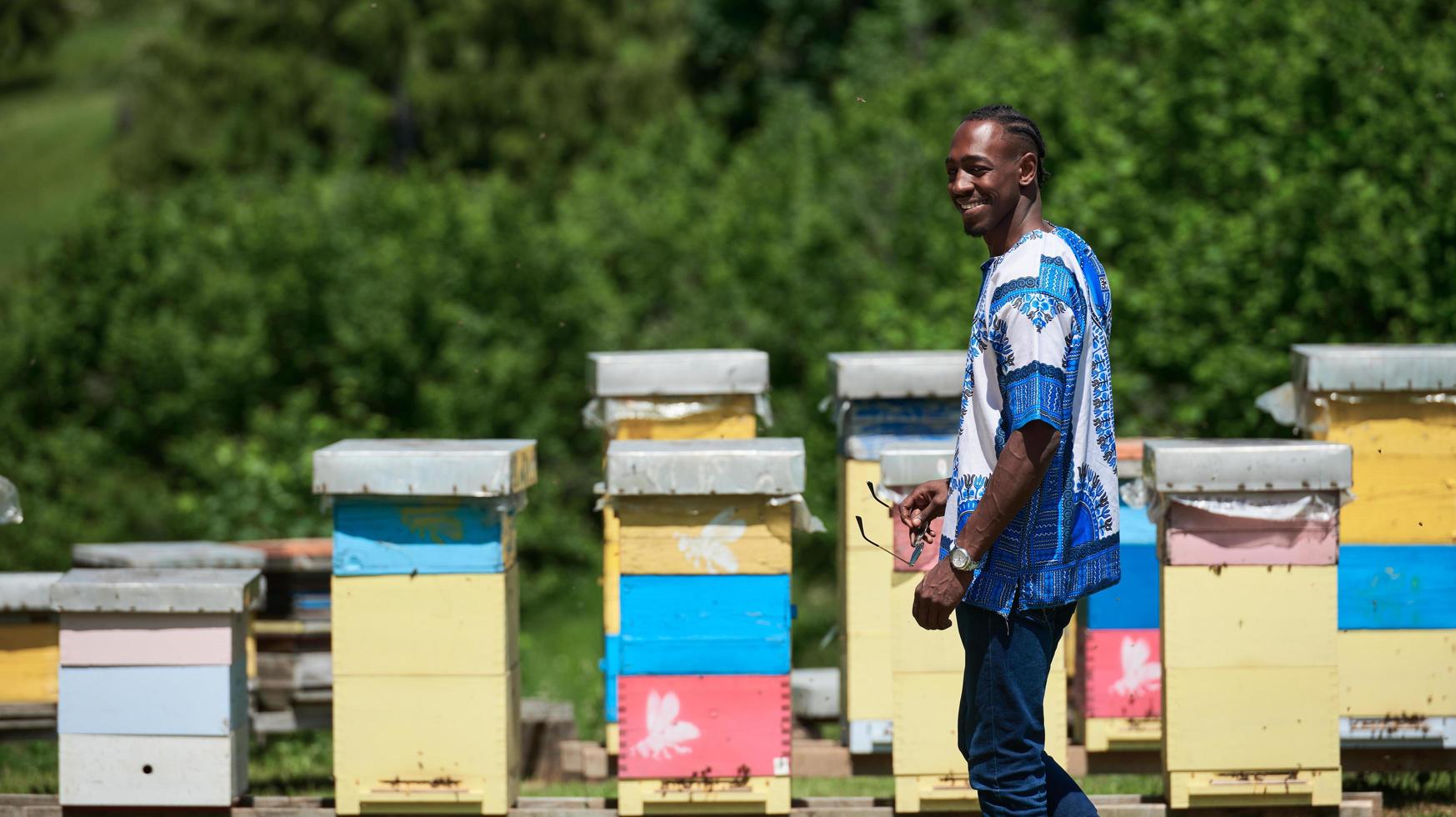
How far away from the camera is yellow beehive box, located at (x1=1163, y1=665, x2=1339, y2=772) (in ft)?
13.2

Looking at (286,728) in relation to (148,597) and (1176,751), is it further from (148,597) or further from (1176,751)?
(1176,751)

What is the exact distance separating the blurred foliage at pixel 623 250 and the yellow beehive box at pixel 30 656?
698 cm

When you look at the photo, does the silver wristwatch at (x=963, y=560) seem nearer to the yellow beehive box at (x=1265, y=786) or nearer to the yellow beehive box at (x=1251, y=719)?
the yellow beehive box at (x=1251, y=719)

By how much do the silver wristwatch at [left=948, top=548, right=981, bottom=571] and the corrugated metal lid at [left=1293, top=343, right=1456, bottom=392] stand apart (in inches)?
74.4

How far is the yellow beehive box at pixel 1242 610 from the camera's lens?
4.00 meters

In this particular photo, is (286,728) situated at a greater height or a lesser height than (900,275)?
lesser

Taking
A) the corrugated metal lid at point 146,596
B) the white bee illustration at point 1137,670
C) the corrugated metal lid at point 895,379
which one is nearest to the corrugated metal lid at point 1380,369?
the white bee illustration at point 1137,670

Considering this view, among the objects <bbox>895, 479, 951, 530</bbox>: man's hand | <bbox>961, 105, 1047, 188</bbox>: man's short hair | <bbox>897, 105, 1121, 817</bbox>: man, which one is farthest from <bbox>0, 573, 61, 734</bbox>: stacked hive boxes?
<bbox>961, 105, 1047, 188</bbox>: man's short hair

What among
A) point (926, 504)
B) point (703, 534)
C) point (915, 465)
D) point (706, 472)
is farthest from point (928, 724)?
point (926, 504)

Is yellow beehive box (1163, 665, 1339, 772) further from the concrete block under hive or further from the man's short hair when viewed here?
the man's short hair

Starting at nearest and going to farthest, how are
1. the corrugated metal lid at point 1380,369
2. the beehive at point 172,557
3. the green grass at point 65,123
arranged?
the corrugated metal lid at point 1380,369
the beehive at point 172,557
the green grass at point 65,123

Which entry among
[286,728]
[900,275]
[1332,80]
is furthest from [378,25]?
[286,728]

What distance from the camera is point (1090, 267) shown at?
3.15 meters

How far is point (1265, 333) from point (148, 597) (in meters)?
7.78
